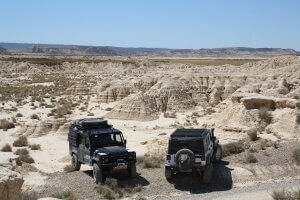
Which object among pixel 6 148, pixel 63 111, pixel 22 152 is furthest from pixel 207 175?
pixel 63 111

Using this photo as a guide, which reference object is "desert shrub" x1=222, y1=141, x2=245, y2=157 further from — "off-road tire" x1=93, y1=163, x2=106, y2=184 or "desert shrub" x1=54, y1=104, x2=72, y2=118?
"desert shrub" x1=54, y1=104, x2=72, y2=118

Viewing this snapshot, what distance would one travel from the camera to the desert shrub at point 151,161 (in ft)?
63.3

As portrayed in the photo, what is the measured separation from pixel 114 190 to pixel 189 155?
8.34 feet

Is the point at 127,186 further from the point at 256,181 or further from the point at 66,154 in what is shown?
the point at 66,154

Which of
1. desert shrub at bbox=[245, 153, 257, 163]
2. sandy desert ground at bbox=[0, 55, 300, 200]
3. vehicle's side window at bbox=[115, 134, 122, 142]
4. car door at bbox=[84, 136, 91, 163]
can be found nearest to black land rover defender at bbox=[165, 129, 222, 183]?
sandy desert ground at bbox=[0, 55, 300, 200]

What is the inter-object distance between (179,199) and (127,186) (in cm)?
185

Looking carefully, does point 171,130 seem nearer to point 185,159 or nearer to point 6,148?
point 6,148

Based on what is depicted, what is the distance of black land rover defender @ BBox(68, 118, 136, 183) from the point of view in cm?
1680

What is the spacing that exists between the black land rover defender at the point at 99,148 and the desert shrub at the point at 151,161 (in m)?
1.63

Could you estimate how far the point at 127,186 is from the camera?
16516 millimetres

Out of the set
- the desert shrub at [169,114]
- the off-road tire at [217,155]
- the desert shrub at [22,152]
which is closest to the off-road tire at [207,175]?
the off-road tire at [217,155]

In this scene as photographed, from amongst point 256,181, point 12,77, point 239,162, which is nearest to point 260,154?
point 239,162

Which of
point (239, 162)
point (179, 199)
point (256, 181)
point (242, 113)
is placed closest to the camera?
point (179, 199)

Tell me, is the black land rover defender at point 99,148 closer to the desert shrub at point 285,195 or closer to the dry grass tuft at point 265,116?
the desert shrub at point 285,195
